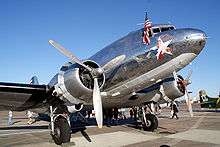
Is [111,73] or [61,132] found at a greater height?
[111,73]

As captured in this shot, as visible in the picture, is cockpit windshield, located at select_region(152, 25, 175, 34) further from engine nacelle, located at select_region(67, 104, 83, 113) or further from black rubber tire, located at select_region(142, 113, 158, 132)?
black rubber tire, located at select_region(142, 113, 158, 132)

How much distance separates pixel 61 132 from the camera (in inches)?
478

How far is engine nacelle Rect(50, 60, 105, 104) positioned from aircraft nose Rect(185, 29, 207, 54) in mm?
3909

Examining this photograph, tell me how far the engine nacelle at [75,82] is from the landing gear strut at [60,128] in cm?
134

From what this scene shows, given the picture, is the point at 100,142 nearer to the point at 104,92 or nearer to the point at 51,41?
the point at 104,92

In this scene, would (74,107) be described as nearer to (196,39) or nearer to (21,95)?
(21,95)

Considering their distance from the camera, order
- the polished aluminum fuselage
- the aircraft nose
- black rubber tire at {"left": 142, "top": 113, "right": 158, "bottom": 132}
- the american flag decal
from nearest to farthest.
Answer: the aircraft nose < the polished aluminum fuselage < the american flag decal < black rubber tire at {"left": 142, "top": 113, "right": 158, "bottom": 132}

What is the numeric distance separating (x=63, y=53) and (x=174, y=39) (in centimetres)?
477

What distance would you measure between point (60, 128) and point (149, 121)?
269 inches

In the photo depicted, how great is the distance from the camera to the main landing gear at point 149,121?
16562mm

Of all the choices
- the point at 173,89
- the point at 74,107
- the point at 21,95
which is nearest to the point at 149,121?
the point at 173,89

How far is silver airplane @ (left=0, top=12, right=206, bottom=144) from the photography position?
432 inches

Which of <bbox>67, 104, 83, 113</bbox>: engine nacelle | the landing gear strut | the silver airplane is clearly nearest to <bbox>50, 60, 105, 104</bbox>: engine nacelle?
the silver airplane

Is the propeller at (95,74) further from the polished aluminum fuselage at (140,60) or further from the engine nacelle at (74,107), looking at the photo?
the engine nacelle at (74,107)
